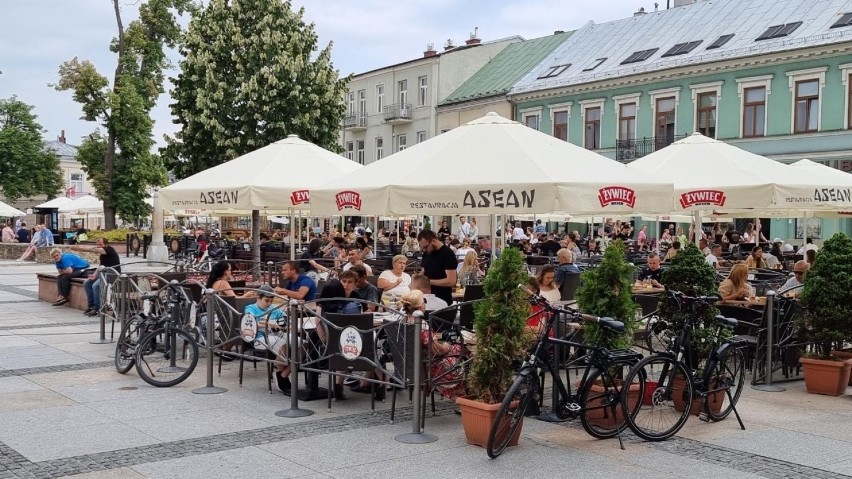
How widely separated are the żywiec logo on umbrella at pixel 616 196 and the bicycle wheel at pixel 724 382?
1.69 metres

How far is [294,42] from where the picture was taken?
3250cm

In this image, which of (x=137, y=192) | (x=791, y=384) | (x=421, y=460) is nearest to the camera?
(x=421, y=460)

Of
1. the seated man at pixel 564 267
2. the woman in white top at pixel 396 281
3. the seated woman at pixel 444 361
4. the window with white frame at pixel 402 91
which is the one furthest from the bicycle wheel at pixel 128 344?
the window with white frame at pixel 402 91

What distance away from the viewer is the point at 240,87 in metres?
31.2

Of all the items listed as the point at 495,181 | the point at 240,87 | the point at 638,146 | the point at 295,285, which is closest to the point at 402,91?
the point at 638,146

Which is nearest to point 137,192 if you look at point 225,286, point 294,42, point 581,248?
point 294,42

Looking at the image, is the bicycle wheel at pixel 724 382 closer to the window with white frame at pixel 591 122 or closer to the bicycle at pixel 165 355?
the bicycle at pixel 165 355

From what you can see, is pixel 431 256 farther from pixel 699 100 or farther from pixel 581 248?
pixel 699 100

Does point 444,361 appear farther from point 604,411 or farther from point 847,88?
point 847,88

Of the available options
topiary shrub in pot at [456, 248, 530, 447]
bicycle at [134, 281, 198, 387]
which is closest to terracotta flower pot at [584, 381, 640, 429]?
topiary shrub in pot at [456, 248, 530, 447]

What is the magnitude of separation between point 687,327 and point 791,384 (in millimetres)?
2967

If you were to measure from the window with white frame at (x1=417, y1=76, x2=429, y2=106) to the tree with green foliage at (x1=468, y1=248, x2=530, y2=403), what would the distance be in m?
43.6

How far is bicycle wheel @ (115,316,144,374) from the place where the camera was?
9.94 metres

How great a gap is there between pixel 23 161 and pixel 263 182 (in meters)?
67.9
